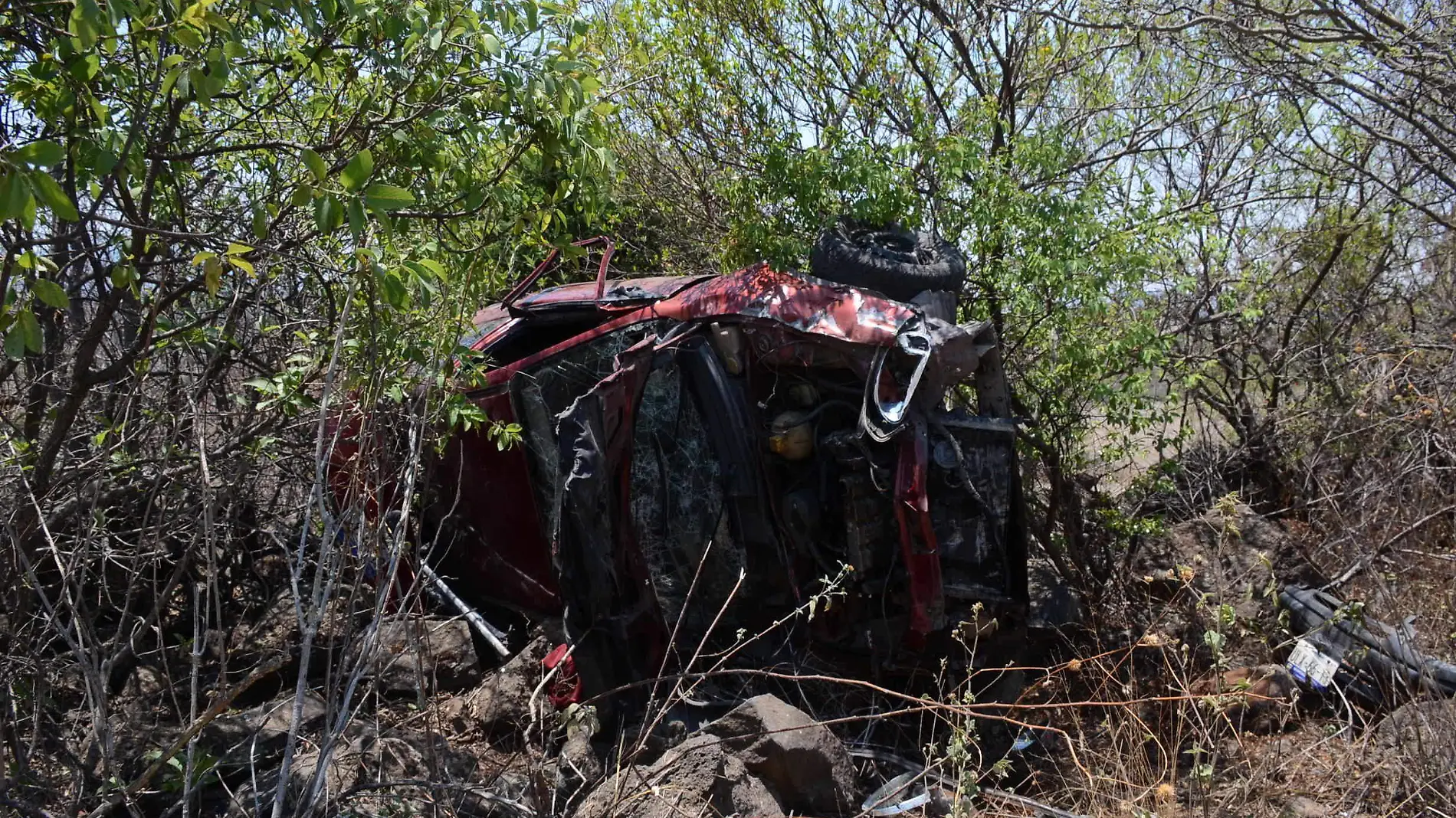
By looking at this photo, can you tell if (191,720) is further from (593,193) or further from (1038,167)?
(1038,167)

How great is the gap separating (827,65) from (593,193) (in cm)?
365

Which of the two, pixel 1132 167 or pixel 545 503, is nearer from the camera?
pixel 545 503

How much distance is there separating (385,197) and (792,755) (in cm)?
220

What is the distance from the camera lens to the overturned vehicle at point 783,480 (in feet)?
13.6

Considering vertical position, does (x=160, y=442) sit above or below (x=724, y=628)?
above

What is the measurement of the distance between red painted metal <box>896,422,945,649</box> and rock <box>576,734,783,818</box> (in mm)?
936

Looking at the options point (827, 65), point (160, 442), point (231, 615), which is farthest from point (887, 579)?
point (827, 65)

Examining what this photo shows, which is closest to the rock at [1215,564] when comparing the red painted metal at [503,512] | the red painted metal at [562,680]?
the red painted metal at [562,680]

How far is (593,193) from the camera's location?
409cm

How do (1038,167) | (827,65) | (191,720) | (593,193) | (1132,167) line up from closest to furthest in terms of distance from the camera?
1. (191,720)
2. (593,193)
3. (1038,167)
4. (827,65)
5. (1132,167)

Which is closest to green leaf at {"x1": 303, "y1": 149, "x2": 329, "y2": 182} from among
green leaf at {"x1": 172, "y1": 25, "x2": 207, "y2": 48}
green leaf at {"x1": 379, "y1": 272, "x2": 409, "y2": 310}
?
green leaf at {"x1": 379, "y1": 272, "x2": 409, "y2": 310}

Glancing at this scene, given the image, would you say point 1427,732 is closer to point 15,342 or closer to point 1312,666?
point 1312,666

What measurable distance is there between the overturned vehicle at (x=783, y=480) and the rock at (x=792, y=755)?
485mm

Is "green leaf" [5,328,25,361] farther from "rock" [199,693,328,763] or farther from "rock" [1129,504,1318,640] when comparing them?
"rock" [1129,504,1318,640]
